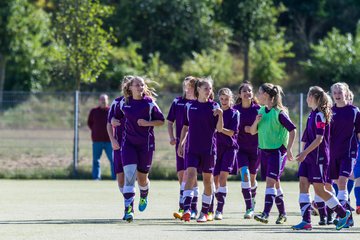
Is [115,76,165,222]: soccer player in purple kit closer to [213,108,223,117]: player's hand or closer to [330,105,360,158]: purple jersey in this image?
[213,108,223,117]: player's hand

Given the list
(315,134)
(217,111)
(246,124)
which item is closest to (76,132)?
(246,124)

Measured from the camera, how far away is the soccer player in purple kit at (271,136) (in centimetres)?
1437

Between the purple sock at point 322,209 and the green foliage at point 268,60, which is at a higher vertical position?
the green foliage at point 268,60

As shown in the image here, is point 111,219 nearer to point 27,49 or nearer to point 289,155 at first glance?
point 289,155

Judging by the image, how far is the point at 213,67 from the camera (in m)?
40.8

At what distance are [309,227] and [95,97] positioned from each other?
47.1 ft

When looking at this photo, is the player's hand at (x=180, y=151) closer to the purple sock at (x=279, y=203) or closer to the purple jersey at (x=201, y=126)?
the purple jersey at (x=201, y=126)

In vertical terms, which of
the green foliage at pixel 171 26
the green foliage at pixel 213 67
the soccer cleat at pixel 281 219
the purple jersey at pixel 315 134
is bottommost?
the soccer cleat at pixel 281 219

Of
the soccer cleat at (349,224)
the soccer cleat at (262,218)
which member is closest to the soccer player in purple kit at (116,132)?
the soccer cleat at (262,218)

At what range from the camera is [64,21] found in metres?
28.4

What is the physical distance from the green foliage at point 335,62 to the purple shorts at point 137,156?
24336mm

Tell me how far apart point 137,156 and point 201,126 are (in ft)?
3.25

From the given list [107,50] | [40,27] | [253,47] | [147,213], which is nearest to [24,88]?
[40,27]

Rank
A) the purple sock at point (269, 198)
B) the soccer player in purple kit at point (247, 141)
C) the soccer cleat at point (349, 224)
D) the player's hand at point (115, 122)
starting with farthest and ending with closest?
1. the soccer player in purple kit at point (247, 141)
2. the player's hand at point (115, 122)
3. the purple sock at point (269, 198)
4. the soccer cleat at point (349, 224)
